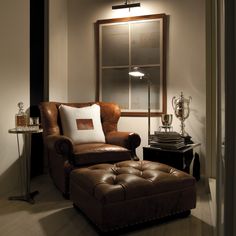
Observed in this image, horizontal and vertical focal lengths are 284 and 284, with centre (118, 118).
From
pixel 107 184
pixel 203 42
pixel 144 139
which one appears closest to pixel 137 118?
pixel 144 139

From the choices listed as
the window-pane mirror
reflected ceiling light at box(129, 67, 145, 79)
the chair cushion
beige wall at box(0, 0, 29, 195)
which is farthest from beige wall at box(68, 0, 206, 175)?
beige wall at box(0, 0, 29, 195)

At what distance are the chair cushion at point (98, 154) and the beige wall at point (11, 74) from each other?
0.73 meters

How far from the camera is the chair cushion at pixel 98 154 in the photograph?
8.95 feet

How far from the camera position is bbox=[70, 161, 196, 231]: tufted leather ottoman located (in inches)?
75.7

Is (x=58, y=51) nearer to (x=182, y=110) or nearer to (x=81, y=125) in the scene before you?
(x=81, y=125)

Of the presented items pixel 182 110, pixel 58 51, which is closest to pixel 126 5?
pixel 58 51

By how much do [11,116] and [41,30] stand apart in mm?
1229

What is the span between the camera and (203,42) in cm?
343

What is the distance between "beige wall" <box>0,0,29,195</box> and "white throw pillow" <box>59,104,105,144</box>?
0.49 meters

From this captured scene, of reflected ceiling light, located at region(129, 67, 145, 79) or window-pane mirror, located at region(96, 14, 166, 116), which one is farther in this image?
window-pane mirror, located at region(96, 14, 166, 116)

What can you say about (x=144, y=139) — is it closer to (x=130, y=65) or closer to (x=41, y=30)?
(x=130, y=65)

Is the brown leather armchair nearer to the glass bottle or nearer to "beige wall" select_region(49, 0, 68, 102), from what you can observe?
the glass bottle

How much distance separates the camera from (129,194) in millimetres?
1963

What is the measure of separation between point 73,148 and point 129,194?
965mm
